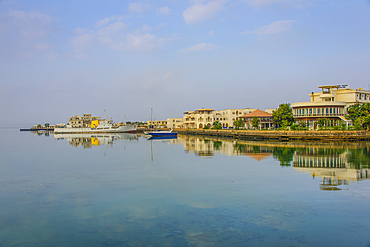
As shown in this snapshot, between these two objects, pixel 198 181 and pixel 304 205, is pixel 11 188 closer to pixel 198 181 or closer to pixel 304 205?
pixel 198 181

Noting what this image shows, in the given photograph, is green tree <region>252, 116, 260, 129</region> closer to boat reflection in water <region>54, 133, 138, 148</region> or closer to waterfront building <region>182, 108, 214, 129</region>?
waterfront building <region>182, 108, 214, 129</region>

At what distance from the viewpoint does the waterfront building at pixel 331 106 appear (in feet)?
182

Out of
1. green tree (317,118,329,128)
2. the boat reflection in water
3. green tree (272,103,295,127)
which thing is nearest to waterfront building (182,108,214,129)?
the boat reflection in water

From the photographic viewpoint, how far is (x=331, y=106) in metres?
55.8

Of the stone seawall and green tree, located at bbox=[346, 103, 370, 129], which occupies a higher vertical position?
green tree, located at bbox=[346, 103, 370, 129]

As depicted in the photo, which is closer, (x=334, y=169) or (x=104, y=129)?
(x=334, y=169)

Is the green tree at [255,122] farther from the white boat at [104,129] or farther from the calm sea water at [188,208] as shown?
the calm sea water at [188,208]

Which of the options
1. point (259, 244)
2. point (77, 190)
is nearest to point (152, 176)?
point (77, 190)

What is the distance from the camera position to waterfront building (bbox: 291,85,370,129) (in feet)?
182

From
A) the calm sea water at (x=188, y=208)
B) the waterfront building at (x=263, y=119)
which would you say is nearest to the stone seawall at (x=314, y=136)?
the waterfront building at (x=263, y=119)

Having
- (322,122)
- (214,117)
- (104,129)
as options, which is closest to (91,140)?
(104,129)

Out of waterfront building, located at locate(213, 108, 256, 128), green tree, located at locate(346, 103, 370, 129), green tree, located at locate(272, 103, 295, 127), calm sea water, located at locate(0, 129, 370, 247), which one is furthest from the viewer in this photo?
waterfront building, located at locate(213, 108, 256, 128)

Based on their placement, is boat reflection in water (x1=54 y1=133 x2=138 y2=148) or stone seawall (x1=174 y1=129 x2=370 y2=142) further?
boat reflection in water (x1=54 y1=133 x2=138 y2=148)

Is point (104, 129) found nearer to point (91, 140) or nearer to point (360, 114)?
point (91, 140)
